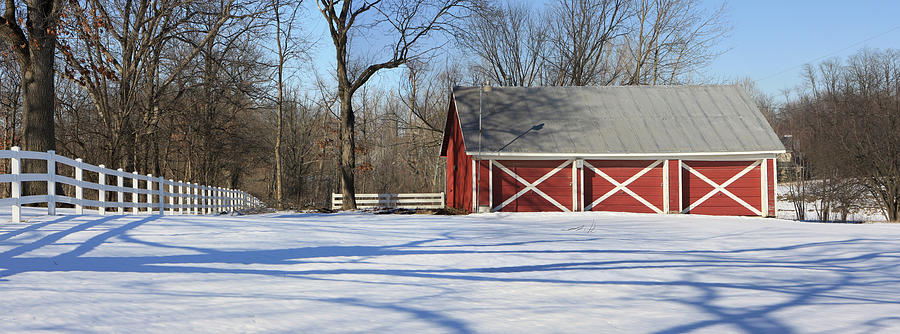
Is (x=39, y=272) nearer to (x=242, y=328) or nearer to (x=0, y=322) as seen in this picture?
(x=0, y=322)

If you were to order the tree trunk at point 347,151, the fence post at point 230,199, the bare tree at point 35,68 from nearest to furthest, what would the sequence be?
the bare tree at point 35,68, the tree trunk at point 347,151, the fence post at point 230,199

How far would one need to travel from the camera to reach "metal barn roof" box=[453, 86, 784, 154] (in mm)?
22328

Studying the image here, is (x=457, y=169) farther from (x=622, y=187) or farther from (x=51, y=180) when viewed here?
(x=51, y=180)

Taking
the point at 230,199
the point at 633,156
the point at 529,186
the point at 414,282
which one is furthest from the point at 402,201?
the point at 414,282

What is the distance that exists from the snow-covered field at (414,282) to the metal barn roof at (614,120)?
40.1 feet

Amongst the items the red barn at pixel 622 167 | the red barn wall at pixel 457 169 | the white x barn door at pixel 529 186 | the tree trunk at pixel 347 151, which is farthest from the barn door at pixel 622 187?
the tree trunk at pixel 347 151

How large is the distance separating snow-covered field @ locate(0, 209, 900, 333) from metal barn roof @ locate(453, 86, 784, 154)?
1222 cm

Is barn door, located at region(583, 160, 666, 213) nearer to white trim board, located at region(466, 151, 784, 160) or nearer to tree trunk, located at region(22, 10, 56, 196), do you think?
white trim board, located at region(466, 151, 784, 160)

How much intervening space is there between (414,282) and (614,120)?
63.9 feet

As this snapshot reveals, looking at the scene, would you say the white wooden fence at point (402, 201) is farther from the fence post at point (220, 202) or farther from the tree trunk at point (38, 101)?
the tree trunk at point (38, 101)

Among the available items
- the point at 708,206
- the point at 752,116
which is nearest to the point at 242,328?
the point at 708,206

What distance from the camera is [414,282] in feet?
20.0

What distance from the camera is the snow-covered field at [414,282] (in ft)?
14.5

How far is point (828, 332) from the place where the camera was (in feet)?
14.3
